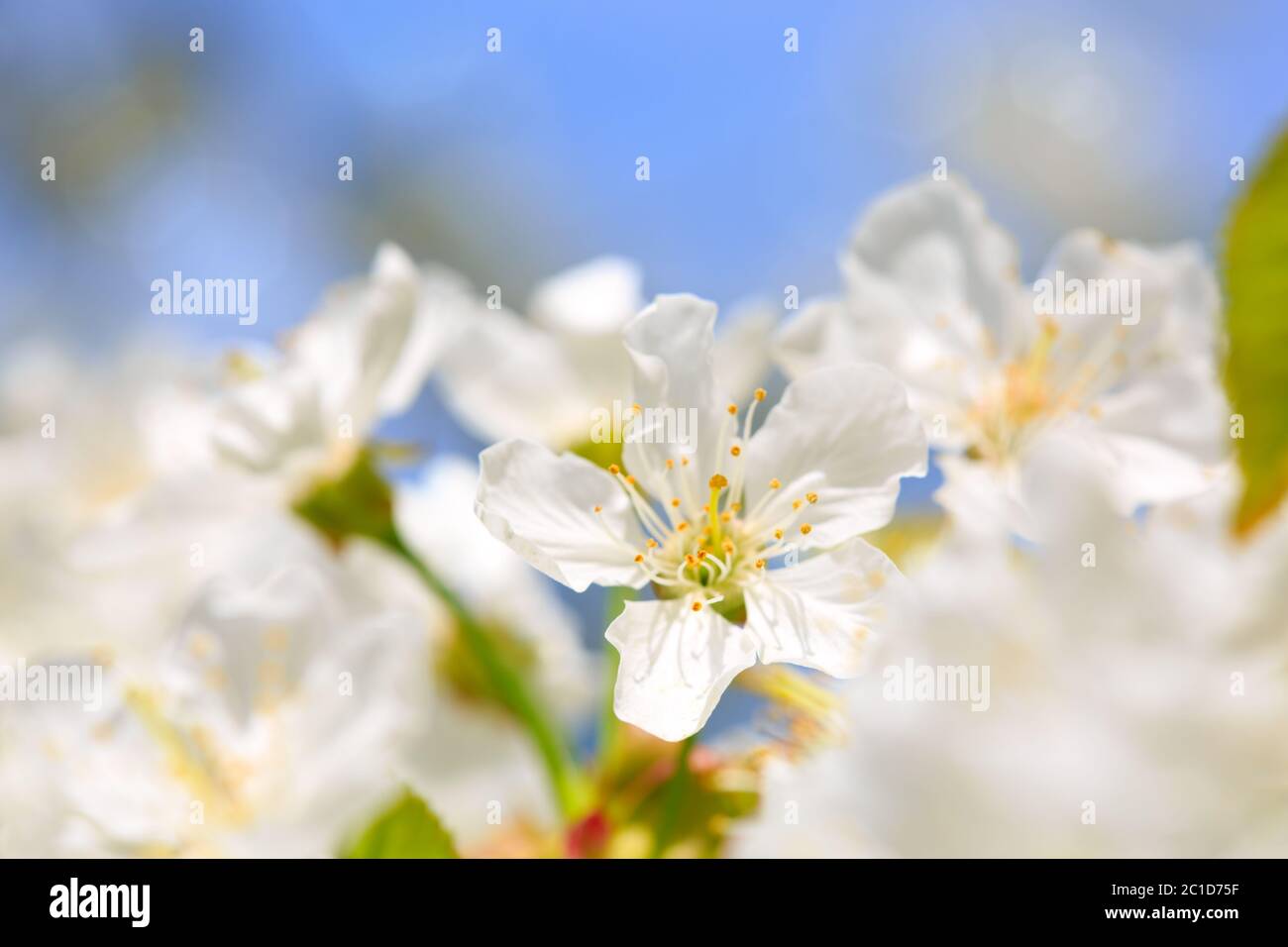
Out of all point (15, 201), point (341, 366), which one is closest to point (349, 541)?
point (341, 366)

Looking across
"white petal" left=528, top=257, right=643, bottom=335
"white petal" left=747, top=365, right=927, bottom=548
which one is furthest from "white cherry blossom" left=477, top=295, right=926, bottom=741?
"white petal" left=528, top=257, right=643, bottom=335

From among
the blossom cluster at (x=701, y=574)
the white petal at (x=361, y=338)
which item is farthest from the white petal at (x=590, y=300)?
the white petal at (x=361, y=338)

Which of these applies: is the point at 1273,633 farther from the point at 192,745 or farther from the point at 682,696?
the point at 192,745

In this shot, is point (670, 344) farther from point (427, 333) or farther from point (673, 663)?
point (427, 333)

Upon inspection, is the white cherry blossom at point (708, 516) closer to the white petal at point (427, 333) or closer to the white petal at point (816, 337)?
the white petal at point (816, 337)

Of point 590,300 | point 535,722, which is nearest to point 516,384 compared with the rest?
point 590,300

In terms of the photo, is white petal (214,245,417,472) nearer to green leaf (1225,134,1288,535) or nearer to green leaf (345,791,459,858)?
green leaf (345,791,459,858)
